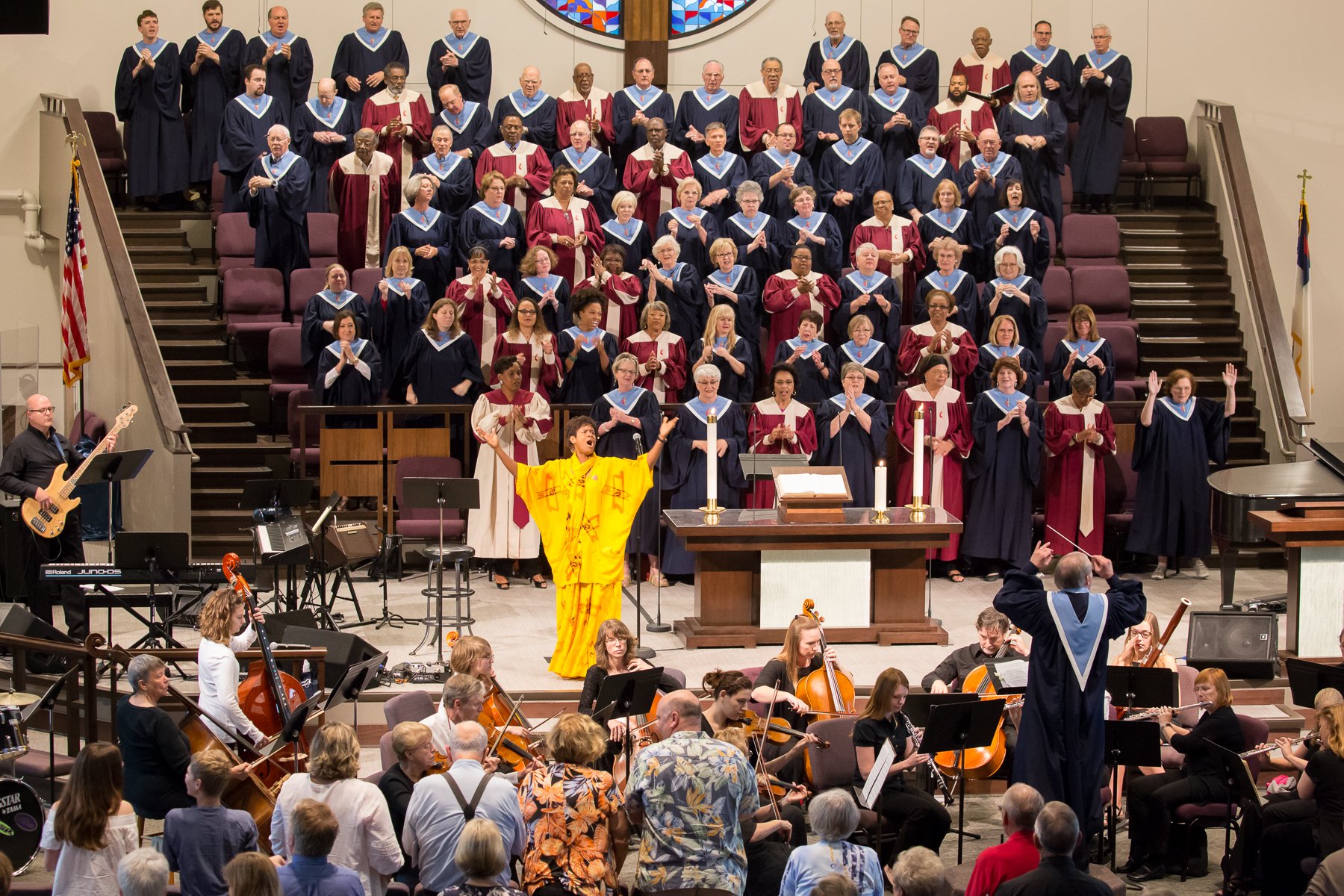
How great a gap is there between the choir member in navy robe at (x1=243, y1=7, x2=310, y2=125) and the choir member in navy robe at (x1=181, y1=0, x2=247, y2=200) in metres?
0.18

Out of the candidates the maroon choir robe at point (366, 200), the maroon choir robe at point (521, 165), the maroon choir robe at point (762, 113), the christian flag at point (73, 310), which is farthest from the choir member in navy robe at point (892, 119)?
the christian flag at point (73, 310)

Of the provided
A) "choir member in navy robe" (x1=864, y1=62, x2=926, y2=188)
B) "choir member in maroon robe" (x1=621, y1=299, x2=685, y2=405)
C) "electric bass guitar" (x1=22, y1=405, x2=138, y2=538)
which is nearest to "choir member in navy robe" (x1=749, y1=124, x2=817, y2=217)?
"choir member in navy robe" (x1=864, y1=62, x2=926, y2=188)

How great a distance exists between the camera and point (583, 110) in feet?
52.2

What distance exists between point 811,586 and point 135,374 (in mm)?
5910

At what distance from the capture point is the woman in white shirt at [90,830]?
6484 mm

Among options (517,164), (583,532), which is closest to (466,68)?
(517,164)

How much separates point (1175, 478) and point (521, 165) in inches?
247

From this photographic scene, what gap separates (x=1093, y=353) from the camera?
1352cm

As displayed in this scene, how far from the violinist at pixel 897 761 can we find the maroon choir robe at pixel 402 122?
8.87 metres

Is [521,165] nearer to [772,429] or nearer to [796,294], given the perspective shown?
[796,294]

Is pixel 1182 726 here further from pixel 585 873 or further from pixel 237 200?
pixel 237 200

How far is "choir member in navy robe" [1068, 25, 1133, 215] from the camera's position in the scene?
16.7 m

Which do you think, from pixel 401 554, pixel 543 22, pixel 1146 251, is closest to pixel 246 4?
pixel 543 22

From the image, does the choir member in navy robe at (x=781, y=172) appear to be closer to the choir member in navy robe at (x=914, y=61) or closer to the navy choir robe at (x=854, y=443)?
the choir member in navy robe at (x=914, y=61)
